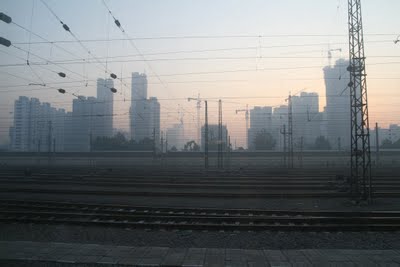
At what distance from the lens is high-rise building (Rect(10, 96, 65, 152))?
168 feet

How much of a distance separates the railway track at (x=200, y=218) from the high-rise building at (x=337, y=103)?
15.0 metres

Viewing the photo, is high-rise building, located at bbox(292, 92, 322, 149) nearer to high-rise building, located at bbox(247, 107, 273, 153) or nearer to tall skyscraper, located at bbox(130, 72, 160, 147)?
high-rise building, located at bbox(247, 107, 273, 153)

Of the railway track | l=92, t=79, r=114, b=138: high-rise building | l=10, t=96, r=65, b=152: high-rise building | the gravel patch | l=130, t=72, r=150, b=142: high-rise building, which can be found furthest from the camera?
l=10, t=96, r=65, b=152: high-rise building

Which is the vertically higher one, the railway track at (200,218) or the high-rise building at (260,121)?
the high-rise building at (260,121)

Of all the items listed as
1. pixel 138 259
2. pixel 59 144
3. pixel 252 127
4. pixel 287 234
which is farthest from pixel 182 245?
pixel 59 144

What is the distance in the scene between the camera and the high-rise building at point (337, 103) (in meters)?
30.6

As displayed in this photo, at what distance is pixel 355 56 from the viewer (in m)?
18.0

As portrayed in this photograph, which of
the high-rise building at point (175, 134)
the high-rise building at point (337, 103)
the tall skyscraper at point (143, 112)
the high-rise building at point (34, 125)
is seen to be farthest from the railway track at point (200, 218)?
the high-rise building at point (175, 134)

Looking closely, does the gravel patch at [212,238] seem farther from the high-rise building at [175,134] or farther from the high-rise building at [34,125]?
the high-rise building at [175,134]

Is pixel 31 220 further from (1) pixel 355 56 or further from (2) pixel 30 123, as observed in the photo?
(2) pixel 30 123

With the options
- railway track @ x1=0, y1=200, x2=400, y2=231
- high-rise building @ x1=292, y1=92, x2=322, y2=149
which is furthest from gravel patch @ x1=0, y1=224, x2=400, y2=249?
high-rise building @ x1=292, y1=92, x2=322, y2=149

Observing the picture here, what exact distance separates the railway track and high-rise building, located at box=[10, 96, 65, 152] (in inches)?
1539

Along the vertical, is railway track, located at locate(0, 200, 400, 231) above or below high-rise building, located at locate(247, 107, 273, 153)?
below

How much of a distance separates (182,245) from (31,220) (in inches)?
263
